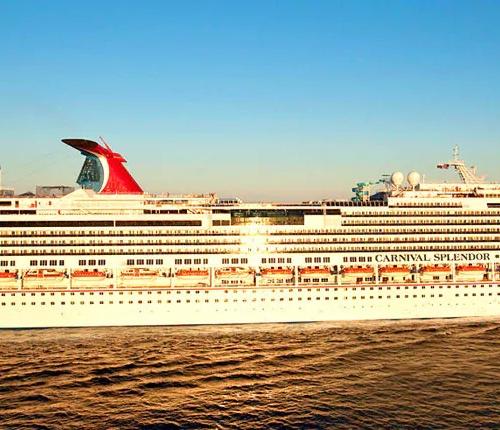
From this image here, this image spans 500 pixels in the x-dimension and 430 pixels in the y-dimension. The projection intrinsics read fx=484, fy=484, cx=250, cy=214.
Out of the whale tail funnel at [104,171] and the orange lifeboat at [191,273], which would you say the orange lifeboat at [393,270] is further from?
the whale tail funnel at [104,171]

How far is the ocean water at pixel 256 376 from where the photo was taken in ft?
74.1

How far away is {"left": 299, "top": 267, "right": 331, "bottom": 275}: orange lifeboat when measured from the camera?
40328mm

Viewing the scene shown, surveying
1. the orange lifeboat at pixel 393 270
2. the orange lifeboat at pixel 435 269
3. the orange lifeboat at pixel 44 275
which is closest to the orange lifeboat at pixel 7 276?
the orange lifeboat at pixel 44 275

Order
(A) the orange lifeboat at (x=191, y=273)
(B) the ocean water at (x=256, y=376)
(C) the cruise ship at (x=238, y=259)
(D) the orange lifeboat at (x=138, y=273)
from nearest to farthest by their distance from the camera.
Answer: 1. (B) the ocean water at (x=256, y=376)
2. (C) the cruise ship at (x=238, y=259)
3. (D) the orange lifeboat at (x=138, y=273)
4. (A) the orange lifeboat at (x=191, y=273)

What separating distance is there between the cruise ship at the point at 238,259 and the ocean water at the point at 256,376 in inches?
70.4

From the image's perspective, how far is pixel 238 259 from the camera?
4038 cm

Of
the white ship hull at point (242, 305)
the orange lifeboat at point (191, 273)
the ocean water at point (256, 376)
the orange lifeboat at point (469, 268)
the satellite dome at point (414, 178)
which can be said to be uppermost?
the satellite dome at point (414, 178)

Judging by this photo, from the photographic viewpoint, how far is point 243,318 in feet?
127

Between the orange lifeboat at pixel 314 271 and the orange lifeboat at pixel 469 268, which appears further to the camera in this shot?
Result: the orange lifeboat at pixel 469 268

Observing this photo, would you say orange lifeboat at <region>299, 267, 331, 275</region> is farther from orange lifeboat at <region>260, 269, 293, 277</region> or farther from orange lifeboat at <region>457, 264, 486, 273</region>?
orange lifeboat at <region>457, 264, 486, 273</region>

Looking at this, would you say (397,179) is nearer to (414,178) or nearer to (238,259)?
(414,178)

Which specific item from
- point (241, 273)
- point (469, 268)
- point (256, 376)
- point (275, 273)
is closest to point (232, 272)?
point (241, 273)

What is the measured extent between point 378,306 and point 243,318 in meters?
11.2

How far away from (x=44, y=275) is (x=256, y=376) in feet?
67.0
